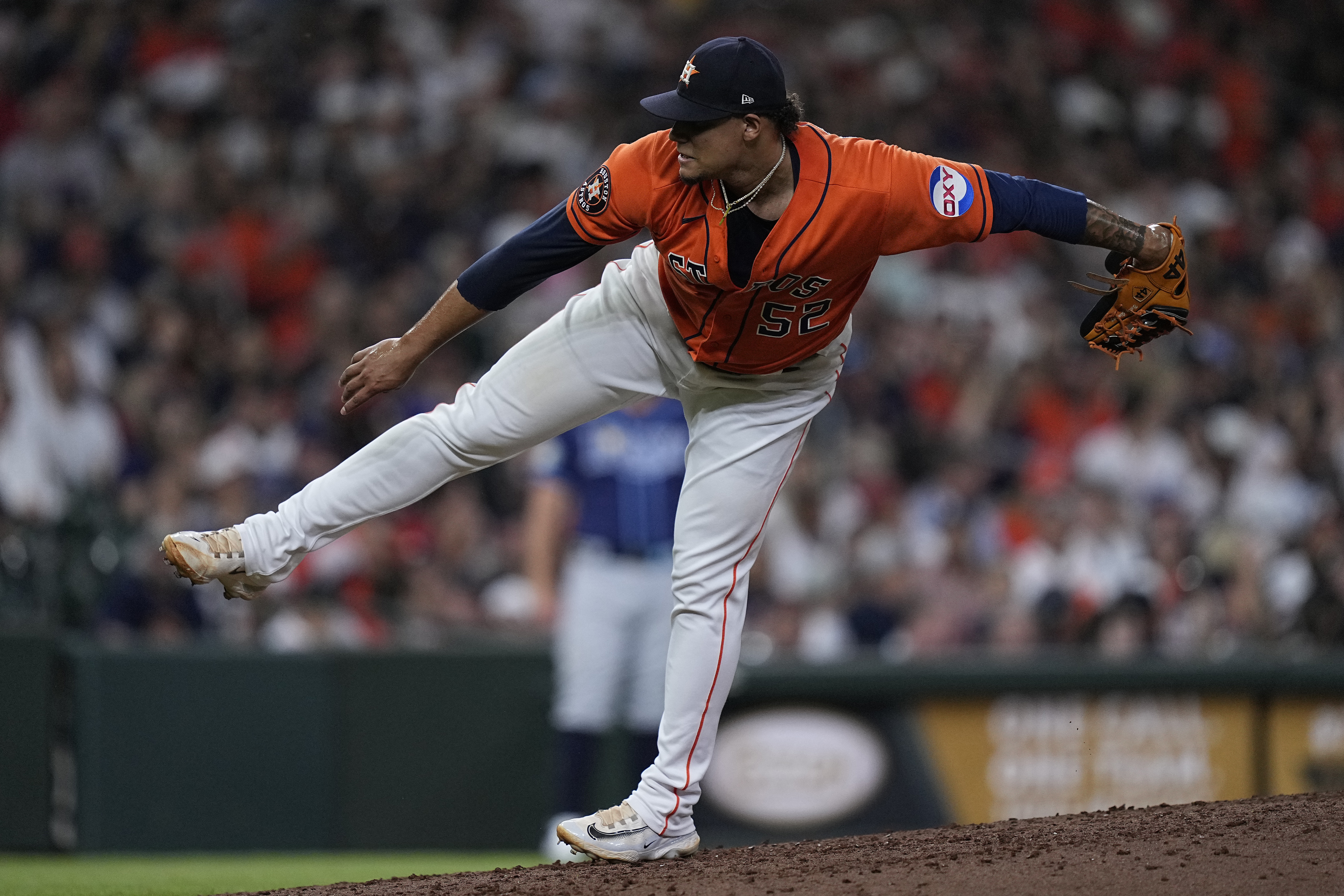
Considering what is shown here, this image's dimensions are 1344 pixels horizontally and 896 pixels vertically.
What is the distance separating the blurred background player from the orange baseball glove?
7.54 ft

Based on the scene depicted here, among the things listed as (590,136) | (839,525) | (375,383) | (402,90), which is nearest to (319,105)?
(402,90)

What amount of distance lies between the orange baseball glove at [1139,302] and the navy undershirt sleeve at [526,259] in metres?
1.26

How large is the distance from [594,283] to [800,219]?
5.66 meters

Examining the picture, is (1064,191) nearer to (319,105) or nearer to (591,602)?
(591,602)

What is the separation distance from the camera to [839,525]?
29.1 feet

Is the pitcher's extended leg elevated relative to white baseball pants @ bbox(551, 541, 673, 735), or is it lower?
elevated

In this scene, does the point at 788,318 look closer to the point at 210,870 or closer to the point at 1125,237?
the point at 1125,237

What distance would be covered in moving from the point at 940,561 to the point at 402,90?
5.02 m

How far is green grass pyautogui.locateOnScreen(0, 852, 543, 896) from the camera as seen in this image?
4793 millimetres

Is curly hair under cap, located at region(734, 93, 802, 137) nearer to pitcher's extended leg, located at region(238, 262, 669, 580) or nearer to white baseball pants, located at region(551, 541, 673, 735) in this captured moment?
pitcher's extended leg, located at region(238, 262, 669, 580)

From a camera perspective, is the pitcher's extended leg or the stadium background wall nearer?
the pitcher's extended leg

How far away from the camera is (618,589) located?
19.9ft

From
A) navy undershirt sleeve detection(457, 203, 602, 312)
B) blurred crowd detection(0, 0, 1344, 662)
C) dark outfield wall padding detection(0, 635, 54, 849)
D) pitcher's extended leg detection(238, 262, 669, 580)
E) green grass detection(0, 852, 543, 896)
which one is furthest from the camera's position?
blurred crowd detection(0, 0, 1344, 662)

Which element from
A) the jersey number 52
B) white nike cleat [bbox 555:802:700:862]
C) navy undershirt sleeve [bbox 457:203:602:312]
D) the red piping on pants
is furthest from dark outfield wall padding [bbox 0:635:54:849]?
the jersey number 52
